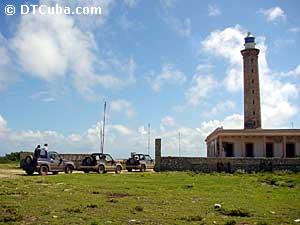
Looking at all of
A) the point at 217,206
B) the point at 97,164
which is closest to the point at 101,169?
the point at 97,164

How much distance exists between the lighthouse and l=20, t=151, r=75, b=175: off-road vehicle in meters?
33.9

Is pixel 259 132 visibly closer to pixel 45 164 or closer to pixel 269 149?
pixel 269 149

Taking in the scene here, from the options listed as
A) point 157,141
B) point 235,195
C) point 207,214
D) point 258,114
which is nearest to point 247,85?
point 258,114

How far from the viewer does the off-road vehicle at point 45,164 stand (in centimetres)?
2911

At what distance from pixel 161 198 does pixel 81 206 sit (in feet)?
11.5

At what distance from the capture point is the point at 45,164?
2948 cm

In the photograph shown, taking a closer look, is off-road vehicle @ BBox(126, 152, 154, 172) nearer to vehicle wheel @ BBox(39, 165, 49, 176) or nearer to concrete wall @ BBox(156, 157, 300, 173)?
concrete wall @ BBox(156, 157, 300, 173)

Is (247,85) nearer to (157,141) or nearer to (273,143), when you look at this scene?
(273,143)

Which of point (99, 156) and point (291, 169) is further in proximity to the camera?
point (291, 169)

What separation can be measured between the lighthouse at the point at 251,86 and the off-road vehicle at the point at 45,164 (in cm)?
3388

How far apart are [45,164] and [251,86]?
122ft

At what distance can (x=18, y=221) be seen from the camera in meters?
9.80

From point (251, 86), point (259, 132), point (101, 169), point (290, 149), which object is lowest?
point (101, 169)

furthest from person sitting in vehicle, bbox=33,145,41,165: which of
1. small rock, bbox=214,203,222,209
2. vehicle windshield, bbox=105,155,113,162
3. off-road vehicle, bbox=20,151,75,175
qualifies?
small rock, bbox=214,203,222,209
